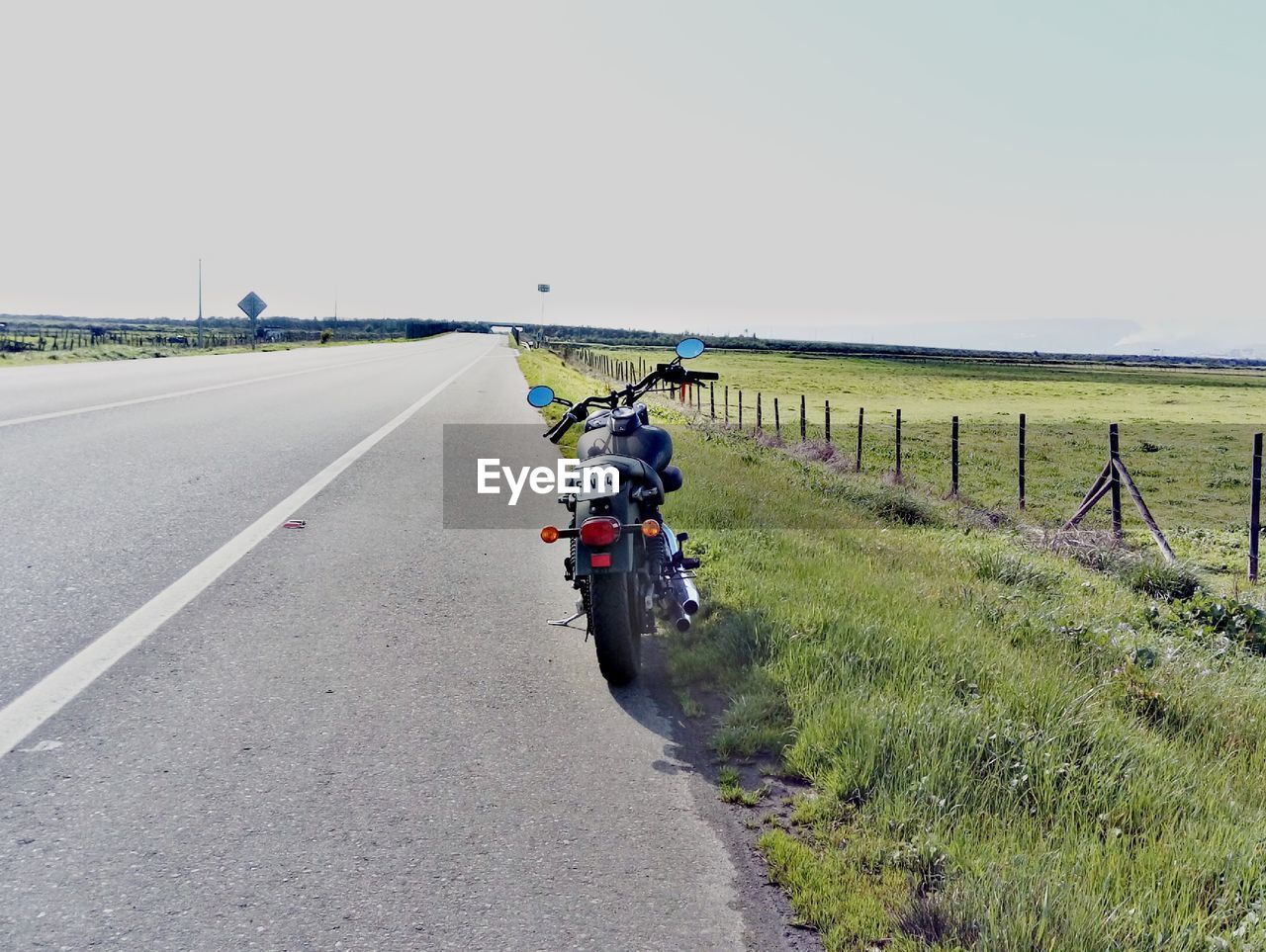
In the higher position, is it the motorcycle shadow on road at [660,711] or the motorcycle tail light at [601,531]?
the motorcycle tail light at [601,531]

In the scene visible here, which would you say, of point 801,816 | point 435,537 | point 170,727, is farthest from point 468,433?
point 801,816

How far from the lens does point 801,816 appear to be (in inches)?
136

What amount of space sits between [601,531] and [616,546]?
111 millimetres

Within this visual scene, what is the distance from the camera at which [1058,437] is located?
32844 mm

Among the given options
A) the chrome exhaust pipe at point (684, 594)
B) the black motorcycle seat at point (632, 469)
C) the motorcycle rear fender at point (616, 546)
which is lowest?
the chrome exhaust pipe at point (684, 594)

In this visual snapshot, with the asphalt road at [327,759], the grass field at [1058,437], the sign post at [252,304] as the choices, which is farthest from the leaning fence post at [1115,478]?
the sign post at [252,304]

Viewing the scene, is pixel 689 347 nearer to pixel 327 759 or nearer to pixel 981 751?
pixel 981 751

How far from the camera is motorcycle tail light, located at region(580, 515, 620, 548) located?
4520 millimetres

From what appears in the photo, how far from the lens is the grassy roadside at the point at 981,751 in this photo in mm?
2791

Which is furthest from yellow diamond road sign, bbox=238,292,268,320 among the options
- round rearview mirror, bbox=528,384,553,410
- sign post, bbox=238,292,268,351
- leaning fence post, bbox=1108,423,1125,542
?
round rearview mirror, bbox=528,384,553,410

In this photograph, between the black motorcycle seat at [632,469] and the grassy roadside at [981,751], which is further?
the black motorcycle seat at [632,469]

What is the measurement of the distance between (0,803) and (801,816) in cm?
272

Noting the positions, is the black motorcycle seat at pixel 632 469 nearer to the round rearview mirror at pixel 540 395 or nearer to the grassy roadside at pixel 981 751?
the round rearview mirror at pixel 540 395

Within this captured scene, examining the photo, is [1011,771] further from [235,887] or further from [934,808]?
[235,887]
